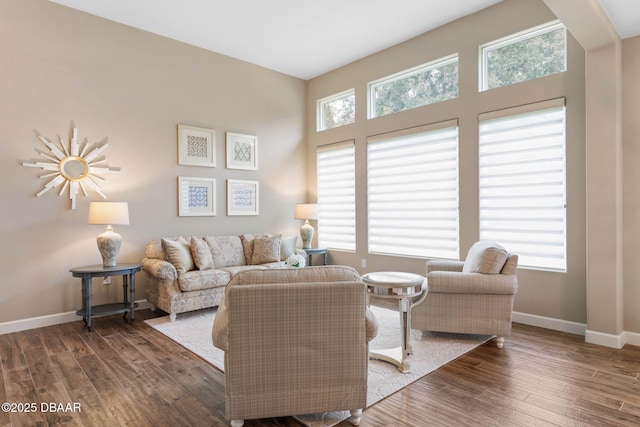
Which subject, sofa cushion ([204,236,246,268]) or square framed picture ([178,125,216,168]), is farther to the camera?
square framed picture ([178,125,216,168])

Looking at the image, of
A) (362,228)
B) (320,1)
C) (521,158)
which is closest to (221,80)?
(320,1)

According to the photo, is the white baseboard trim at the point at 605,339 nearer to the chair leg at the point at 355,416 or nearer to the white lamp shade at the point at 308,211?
the chair leg at the point at 355,416

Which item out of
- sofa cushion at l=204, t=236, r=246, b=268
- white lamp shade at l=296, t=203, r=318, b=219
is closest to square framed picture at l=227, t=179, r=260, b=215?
sofa cushion at l=204, t=236, r=246, b=268

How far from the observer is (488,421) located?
2.10m

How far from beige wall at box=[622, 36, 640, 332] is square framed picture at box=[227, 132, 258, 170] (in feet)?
14.8

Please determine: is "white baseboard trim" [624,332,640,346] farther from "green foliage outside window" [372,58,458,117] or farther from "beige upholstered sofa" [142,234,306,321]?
"beige upholstered sofa" [142,234,306,321]

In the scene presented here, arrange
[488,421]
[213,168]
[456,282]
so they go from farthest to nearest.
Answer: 1. [213,168]
2. [456,282]
3. [488,421]

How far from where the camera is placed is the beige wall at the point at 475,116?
3.54 metres

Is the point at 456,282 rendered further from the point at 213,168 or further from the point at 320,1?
the point at 213,168

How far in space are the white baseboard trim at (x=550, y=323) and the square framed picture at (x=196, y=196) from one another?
4.11m

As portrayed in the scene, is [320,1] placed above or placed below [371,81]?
above

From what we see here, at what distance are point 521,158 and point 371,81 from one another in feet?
8.17

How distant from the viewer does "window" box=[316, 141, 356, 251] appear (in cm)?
572

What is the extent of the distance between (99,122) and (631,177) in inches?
222
